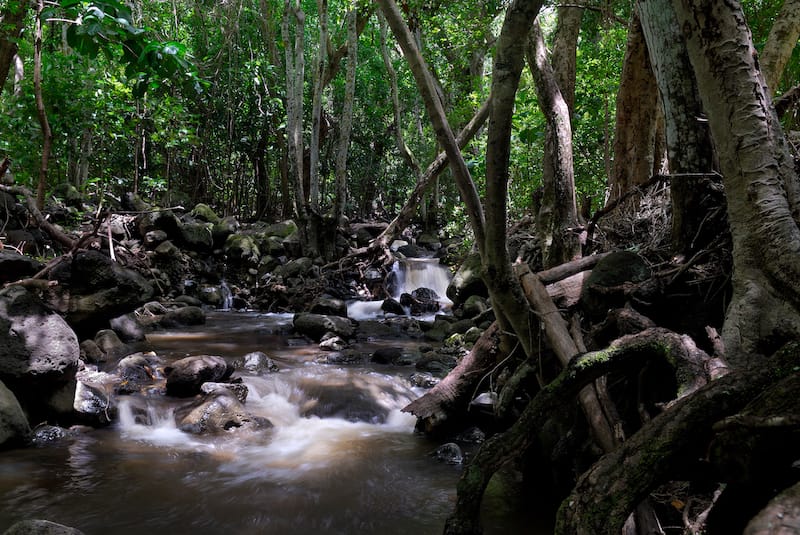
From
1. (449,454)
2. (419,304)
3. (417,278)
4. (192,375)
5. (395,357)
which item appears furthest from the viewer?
(417,278)

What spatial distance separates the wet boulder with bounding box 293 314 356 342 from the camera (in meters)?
10.6

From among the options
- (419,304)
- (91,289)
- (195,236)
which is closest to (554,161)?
(91,289)

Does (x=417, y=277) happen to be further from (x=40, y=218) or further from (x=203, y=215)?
(x=40, y=218)

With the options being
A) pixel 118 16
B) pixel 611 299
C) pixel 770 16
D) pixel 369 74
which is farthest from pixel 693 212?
pixel 369 74

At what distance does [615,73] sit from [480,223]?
9.01 m

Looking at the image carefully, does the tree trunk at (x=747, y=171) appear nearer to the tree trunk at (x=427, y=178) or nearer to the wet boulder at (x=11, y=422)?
the tree trunk at (x=427, y=178)

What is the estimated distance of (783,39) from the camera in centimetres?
620

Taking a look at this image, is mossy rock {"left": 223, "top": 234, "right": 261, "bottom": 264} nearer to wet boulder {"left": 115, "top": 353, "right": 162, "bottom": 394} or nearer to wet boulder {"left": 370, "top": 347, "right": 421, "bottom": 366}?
wet boulder {"left": 370, "top": 347, "right": 421, "bottom": 366}

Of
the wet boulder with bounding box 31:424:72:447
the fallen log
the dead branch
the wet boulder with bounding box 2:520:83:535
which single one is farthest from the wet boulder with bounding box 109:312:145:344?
the wet boulder with bounding box 2:520:83:535

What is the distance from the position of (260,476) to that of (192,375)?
2.27m

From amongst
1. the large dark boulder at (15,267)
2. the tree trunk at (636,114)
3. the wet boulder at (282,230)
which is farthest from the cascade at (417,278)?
the large dark boulder at (15,267)

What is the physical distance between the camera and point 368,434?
5.93 metres

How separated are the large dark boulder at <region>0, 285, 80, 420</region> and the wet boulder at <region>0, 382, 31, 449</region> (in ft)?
0.82

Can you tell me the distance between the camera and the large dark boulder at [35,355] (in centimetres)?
500
